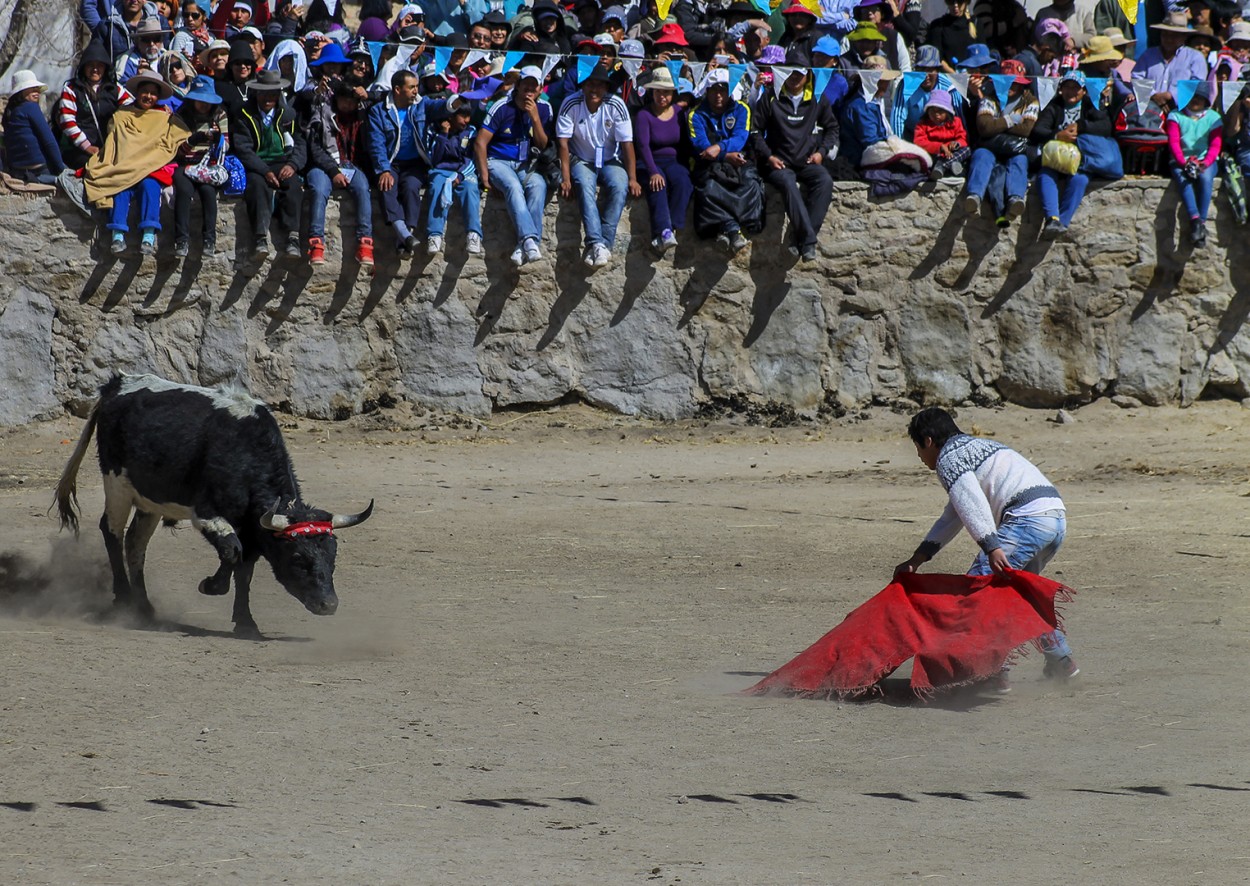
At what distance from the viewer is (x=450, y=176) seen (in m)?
14.7

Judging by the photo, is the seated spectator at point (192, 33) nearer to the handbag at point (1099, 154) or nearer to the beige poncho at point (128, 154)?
the beige poncho at point (128, 154)

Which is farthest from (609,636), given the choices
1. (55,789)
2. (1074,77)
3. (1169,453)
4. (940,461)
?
(1074,77)

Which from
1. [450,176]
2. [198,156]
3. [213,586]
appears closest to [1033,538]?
[213,586]

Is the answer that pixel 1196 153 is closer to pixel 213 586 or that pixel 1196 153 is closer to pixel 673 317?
pixel 673 317

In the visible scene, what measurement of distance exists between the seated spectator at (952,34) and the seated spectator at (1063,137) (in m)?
1.53

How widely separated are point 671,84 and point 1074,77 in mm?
4098

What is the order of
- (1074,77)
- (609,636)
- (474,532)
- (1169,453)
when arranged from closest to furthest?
(609,636)
(474,532)
(1169,453)
(1074,77)

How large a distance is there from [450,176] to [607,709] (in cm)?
849

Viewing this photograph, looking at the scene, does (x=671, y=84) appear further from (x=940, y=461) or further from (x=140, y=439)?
(x=940, y=461)

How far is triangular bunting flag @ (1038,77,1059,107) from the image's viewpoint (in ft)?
51.3

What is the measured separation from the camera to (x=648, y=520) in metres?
12.1

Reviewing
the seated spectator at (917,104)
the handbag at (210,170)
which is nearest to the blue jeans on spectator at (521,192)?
the handbag at (210,170)

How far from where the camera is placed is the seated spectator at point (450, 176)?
14.7 meters

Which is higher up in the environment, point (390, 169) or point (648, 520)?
point (390, 169)
